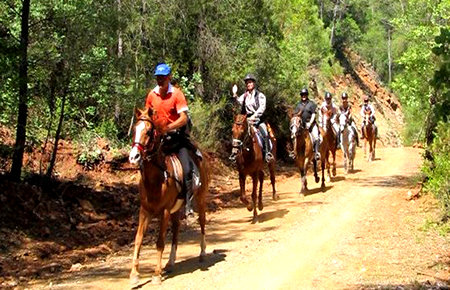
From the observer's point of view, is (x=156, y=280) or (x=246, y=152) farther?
(x=246, y=152)

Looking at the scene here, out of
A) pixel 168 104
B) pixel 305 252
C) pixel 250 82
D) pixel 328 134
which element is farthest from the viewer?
pixel 328 134

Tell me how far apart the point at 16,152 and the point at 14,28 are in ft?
10.1

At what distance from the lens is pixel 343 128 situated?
875 inches

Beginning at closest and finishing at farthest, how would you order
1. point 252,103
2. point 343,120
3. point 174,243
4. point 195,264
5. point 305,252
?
point 174,243 < point 195,264 < point 305,252 < point 252,103 < point 343,120

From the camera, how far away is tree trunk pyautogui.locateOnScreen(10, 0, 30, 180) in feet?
40.6

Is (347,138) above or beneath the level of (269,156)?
above

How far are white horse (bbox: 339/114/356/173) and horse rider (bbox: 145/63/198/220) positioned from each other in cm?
1385

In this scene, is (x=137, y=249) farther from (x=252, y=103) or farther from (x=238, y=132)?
(x=252, y=103)

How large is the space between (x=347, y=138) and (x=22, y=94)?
45.7 feet

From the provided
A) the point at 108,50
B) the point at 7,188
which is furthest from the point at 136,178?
the point at 7,188

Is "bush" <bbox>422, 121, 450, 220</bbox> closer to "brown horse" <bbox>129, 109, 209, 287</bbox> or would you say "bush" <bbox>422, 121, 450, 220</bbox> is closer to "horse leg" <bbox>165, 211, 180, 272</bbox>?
"horse leg" <bbox>165, 211, 180, 272</bbox>

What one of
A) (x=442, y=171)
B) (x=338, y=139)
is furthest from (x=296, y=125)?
(x=442, y=171)

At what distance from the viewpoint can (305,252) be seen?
9891 mm

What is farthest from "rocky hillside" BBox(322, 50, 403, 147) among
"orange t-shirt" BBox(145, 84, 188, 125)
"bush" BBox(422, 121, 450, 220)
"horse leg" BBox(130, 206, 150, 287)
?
"horse leg" BBox(130, 206, 150, 287)
